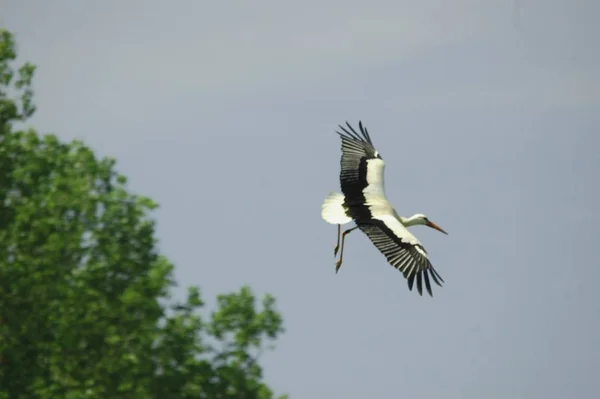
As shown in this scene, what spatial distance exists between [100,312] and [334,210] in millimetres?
3576

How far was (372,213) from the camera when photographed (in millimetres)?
27219

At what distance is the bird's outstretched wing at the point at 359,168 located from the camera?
91.2 ft

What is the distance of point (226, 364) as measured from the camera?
92.0ft

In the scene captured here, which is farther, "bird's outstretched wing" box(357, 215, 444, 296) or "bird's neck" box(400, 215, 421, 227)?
"bird's neck" box(400, 215, 421, 227)

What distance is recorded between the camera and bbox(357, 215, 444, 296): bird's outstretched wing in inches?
998

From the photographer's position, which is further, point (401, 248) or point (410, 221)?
point (410, 221)

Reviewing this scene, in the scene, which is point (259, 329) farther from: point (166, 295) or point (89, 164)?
point (89, 164)

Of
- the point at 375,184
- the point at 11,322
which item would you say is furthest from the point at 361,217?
the point at 11,322

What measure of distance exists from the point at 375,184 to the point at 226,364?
3.35 m

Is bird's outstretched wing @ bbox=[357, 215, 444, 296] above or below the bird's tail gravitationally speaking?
below

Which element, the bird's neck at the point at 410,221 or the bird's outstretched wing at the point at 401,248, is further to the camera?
the bird's neck at the point at 410,221

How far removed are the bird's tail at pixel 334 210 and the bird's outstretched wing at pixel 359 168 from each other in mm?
128

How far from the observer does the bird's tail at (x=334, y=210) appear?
→ 2714 centimetres

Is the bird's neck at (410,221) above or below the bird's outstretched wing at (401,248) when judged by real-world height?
above
